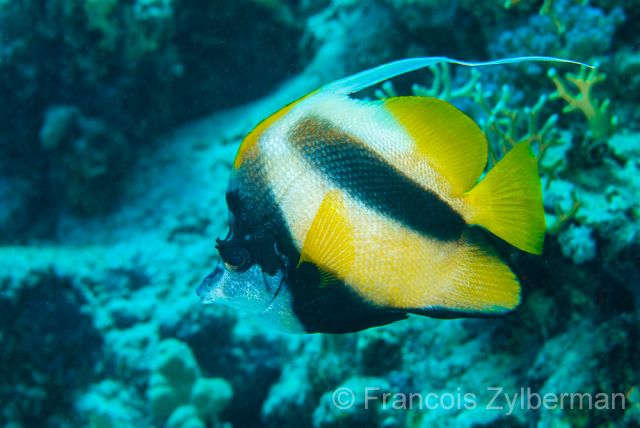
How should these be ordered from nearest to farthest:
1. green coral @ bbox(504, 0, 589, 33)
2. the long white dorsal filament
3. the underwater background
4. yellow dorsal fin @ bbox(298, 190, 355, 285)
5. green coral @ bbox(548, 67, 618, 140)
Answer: the long white dorsal filament
yellow dorsal fin @ bbox(298, 190, 355, 285)
the underwater background
green coral @ bbox(548, 67, 618, 140)
green coral @ bbox(504, 0, 589, 33)

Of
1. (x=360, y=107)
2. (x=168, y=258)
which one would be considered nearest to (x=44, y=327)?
(x=168, y=258)

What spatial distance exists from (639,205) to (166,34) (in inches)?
194

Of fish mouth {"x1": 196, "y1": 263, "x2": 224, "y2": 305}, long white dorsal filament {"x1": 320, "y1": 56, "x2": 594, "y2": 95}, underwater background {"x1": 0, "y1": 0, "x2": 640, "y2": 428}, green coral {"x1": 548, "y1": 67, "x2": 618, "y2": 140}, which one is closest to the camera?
long white dorsal filament {"x1": 320, "y1": 56, "x2": 594, "y2": 95}

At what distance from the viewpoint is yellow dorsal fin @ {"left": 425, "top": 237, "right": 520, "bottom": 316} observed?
3.47 feet

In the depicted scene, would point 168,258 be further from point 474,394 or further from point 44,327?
point 474,394

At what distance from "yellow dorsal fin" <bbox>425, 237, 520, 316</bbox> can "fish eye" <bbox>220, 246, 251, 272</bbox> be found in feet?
1.48

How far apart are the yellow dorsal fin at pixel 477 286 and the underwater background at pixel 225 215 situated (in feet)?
3.59

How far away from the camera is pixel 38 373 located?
12.5 feet

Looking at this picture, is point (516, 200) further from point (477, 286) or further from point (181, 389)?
point (181, 389)

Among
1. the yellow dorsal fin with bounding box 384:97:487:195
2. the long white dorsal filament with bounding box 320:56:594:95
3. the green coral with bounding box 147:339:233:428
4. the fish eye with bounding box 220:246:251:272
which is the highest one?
the long white dorsal filament with bounding box 320:56:594:95

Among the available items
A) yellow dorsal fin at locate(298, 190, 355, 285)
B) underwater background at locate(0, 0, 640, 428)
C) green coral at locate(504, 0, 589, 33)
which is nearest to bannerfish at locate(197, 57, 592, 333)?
yellow dorsal fin at locate(298, 190, 355, 285)

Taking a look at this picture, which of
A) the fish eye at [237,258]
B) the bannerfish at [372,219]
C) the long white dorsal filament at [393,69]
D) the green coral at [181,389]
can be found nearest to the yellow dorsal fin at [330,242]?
the bannerfish at [372,219]

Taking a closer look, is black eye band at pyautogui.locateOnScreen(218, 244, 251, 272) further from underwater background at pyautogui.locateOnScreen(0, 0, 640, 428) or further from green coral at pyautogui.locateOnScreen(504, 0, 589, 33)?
green coral at pyautogui.locateOnScreen(504, 0, 589, 33)

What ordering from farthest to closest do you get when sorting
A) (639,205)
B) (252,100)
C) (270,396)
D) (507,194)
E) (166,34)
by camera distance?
1. (252,100)
2. (166,34)
3. (270,396)
4. (639,205)
5. (507,194)
